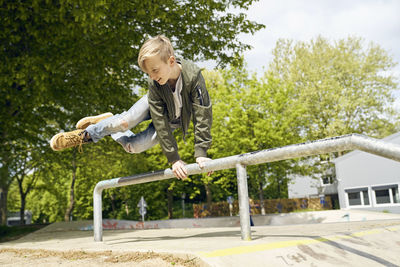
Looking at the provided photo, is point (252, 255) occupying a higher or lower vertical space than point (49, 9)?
lower

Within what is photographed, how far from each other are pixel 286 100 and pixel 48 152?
15890 mm

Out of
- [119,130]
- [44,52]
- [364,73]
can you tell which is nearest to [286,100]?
[364,73]

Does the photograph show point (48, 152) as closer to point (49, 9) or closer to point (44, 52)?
point (44, 52)

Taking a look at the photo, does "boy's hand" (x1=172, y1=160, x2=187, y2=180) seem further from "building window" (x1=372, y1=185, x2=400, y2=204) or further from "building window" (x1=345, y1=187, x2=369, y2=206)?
"building window" (x1=345, y1=187, x2=369, y2=206)

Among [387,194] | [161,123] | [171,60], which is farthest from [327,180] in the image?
[171,60]

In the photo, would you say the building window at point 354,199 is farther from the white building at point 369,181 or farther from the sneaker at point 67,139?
the sneaker at point 67,139

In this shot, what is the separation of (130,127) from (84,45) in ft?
20.2

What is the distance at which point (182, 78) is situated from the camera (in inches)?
122

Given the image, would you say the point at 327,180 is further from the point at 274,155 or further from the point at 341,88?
the point at 274,155

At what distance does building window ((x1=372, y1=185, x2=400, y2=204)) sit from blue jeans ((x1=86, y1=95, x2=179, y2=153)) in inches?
966

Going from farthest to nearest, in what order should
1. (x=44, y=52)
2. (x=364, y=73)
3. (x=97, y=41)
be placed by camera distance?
(x=364, y=73)
(x=97, y=41)
(x=44, y=52)

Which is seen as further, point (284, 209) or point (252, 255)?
point (284, 209)

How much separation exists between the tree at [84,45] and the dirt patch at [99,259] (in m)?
5.08

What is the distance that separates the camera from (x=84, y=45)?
8828 mm
